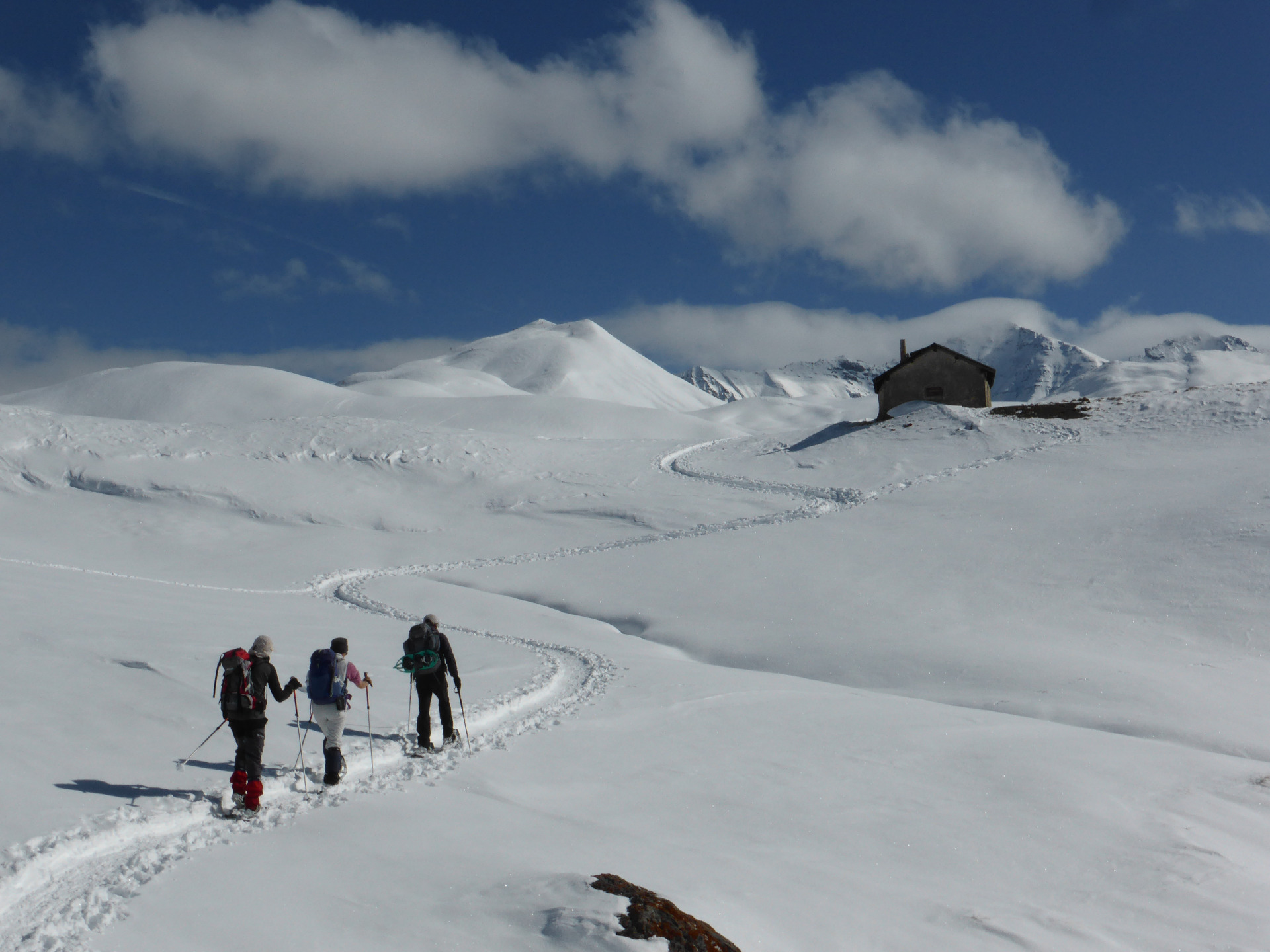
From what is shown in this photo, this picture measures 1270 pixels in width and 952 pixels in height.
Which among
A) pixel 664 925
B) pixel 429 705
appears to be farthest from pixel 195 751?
pixel 664 925

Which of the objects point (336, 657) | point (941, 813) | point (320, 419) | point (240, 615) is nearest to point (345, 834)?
point (336, 657)

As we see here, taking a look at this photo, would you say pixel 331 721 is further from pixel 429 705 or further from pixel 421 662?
pixel 421 662

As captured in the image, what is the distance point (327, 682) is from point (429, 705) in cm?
178

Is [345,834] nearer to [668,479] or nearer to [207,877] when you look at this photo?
[207,877]

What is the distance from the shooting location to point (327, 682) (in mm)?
9836

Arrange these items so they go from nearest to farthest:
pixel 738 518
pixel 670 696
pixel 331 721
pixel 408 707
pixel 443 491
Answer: pixel 331 721
pixel 408 707
pixel 670 696
pixel 738 518
pixel 443 491

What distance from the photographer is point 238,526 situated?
111 ft

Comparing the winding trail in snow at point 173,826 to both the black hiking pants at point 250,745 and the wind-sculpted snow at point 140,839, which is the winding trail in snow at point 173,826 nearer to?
the wind-sculpted snow at point 140,839

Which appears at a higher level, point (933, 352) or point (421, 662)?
point (933, 352)

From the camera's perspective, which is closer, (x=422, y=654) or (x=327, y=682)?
(x=327, y=682)

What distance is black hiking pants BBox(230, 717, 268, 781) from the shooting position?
859cm

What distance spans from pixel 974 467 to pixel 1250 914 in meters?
32.9

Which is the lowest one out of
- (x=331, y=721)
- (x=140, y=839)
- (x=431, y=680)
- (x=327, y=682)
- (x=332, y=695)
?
(x=140, y=839)

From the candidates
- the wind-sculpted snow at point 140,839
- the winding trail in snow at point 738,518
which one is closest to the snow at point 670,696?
the wind-sculpted snow at point 140,839
